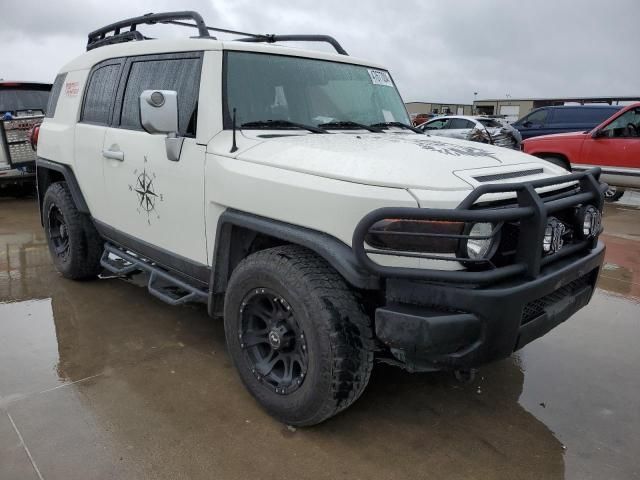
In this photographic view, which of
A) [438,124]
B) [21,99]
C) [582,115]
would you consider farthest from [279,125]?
[438,124]

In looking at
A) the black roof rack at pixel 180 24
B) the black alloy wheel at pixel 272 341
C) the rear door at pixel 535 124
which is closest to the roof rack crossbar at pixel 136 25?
the black roof rack at pixel 180 24

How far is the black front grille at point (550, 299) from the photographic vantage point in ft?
7.75

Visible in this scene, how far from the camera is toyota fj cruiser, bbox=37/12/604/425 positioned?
219 cm

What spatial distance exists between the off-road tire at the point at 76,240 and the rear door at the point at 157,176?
1.91ft

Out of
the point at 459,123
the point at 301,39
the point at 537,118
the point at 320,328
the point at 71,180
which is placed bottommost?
the point at 320,328

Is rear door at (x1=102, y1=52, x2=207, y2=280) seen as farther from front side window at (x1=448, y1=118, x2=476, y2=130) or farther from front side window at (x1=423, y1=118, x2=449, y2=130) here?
front side window at (x1=423, y1=118, x2=449, y2=130)

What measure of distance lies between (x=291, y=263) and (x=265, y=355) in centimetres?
64

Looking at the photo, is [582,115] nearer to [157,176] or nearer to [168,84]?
[168,84]

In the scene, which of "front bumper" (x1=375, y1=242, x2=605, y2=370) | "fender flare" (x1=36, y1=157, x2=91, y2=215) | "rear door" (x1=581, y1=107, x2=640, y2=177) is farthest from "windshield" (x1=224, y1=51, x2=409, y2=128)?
"rear door" (x1=581, y1=107, x2=640, y2=177)

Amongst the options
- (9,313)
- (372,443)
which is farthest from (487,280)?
(9,313)

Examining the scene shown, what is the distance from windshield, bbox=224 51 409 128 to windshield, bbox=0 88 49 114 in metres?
6.41

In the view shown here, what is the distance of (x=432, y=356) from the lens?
7.25ft

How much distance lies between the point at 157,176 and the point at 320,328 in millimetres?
1606

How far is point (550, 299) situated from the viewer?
254 cm
